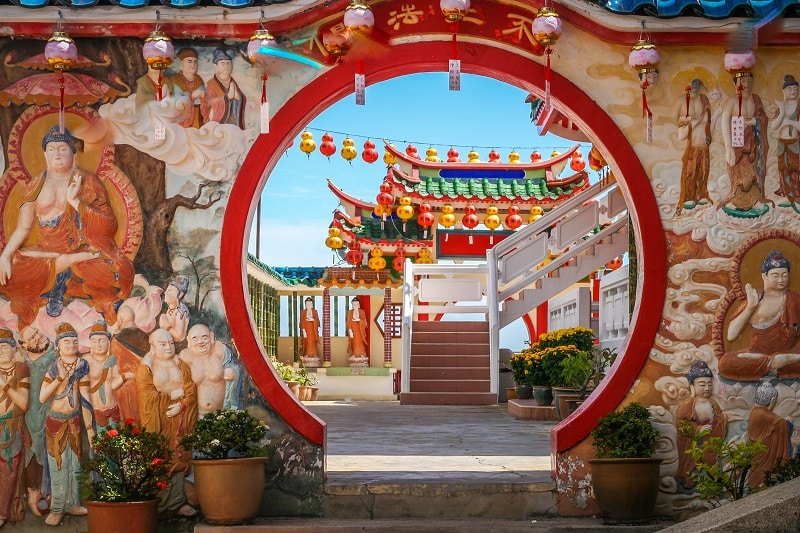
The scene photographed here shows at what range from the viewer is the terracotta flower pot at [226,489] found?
693 cm

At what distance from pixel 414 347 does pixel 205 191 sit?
10.9 m

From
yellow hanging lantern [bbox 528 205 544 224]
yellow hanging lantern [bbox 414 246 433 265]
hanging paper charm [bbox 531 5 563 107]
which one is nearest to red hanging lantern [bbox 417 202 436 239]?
yellow hanging lantern [bbox 414 246 433 265]

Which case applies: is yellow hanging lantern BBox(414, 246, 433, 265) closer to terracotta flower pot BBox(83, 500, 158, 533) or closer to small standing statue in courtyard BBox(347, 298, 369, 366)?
small standing statue in courtyard BBox(347, 298, 369, 366)

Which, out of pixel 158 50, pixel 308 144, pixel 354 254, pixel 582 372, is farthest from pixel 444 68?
pixel 354 254

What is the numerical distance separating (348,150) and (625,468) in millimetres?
14733

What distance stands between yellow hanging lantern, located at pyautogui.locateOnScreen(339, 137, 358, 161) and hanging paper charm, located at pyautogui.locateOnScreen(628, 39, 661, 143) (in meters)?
13.8

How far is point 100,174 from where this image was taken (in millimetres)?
7531

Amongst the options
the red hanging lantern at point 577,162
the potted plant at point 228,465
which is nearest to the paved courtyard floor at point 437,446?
the potted plant at point 228,465

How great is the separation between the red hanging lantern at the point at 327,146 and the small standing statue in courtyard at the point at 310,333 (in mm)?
4734

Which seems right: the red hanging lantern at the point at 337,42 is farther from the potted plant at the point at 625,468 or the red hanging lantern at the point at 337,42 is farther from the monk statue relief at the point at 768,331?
the monk statue relief at the point at 768,331

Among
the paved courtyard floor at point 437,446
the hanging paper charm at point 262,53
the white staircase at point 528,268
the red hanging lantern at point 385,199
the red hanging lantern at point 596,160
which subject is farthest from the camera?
the red hanging lantern at point 385,199

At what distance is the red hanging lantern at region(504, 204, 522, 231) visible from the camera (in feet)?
77.5

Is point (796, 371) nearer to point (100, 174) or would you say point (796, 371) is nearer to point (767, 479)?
point (767, 479)

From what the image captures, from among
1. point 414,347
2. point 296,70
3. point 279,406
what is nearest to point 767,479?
point 279,406
